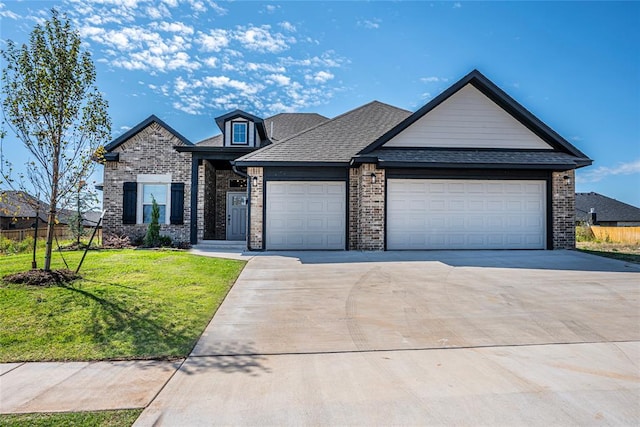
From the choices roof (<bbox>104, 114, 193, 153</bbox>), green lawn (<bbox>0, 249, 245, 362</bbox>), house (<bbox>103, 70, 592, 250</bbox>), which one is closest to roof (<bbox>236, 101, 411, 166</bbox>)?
house (<bbox>103, 70, 592, 250</bbox>)

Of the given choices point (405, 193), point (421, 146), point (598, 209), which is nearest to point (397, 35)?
point (421, 146)

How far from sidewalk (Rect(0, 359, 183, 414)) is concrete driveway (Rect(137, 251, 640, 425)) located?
0.24 meters

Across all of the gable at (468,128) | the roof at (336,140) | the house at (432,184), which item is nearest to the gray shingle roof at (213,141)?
the house at (432,184)

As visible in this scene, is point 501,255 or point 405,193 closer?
point 501,255

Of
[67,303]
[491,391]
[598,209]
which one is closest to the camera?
[491,391]

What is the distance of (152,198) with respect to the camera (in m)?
14.9

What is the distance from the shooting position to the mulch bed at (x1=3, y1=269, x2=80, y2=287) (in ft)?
20.5

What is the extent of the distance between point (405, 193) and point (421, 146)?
182 centimetres

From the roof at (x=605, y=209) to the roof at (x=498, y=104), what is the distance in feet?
112

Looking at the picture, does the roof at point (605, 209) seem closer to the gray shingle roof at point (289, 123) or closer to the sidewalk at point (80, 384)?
the gray shingle roof at point (289, 123)

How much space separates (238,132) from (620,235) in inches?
797

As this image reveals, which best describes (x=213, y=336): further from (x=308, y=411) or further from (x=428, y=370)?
(x=428, y=370)

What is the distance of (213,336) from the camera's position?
4641 millimetres

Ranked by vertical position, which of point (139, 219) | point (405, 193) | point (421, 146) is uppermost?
point (421, 146)
